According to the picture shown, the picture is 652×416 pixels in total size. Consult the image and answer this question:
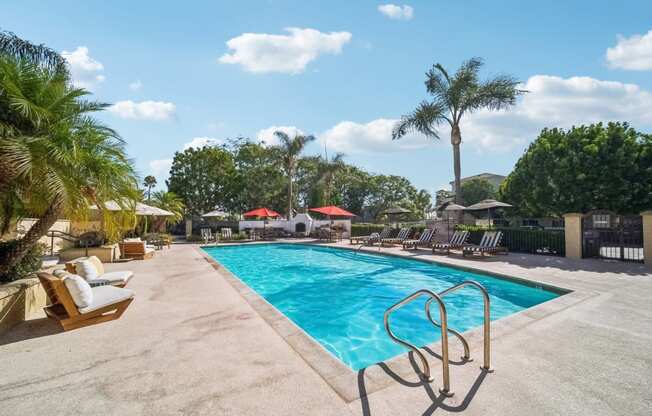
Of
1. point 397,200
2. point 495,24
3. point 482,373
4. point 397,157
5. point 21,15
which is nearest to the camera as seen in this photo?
point 482,373

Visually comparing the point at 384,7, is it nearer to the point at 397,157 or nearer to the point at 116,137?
the point at 116,137

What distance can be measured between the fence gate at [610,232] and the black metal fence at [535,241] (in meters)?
0.81

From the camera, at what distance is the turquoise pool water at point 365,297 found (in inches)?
212

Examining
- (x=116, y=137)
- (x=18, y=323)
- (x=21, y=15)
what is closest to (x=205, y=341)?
(x=18, y=323)

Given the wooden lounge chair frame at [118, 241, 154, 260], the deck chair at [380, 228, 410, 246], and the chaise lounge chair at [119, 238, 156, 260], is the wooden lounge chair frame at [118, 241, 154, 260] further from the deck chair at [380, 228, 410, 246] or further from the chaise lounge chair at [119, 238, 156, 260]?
the deck chair at [380, 228, 410, 246]

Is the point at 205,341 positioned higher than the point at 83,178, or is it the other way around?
the point at 83,178

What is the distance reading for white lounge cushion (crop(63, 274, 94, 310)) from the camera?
4028 millimetres

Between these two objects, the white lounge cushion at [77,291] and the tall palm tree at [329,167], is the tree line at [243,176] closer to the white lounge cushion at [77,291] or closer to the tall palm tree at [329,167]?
the tall palm tree at [329,167]

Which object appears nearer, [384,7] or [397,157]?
[384,7]

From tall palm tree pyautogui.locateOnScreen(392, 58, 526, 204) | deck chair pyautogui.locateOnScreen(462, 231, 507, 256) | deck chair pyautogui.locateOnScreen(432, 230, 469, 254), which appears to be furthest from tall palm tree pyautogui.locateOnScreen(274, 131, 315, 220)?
deck chair pyautogui.locateOnScreen(462, 231, 507, 256)

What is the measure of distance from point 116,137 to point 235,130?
30.5 metres

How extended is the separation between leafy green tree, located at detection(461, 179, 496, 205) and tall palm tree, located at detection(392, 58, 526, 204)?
88.2ft

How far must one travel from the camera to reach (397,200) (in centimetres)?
4162

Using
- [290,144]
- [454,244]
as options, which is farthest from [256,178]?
[454,244]
